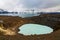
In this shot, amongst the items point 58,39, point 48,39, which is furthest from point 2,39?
point 58,39

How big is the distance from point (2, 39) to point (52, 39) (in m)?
6.81

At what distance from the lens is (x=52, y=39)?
1956cm

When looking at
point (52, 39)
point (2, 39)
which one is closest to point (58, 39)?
point (52, 39)

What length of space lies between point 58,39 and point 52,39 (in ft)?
2.69

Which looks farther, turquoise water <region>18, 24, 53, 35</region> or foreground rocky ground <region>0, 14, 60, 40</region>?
turquoise water <region>18, 24, 53, 35</region>

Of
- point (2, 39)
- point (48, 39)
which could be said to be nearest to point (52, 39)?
point (48, 39)

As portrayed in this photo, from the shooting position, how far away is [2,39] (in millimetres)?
18922

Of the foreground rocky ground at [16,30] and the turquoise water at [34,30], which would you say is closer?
the foreground rocky ground at [16,30]

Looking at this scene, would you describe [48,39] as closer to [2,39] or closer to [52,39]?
[52,39]

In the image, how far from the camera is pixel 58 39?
19.5m

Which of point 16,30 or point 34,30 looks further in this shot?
point 34,30

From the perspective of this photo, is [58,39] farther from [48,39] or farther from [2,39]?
[2,39]

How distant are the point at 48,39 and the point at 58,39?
1.40 meters

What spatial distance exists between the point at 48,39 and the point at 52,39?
60 cm
